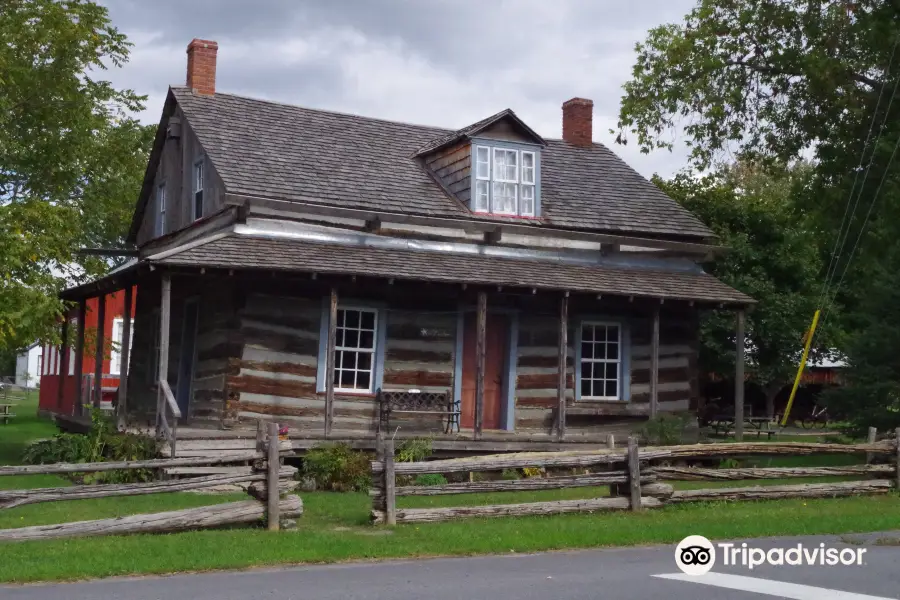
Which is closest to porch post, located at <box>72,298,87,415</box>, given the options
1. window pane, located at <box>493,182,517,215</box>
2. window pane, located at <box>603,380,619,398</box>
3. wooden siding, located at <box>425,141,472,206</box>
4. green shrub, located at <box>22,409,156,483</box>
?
green shrub, located at <box>22,409,156,483</box>

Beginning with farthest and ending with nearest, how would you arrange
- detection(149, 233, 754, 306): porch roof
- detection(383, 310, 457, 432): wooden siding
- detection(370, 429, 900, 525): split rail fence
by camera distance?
detection(383, 310, 457, 432): wooden siding, detection(149, 233, 754, 306): porch roof, detection(370, 429, 900, 525): split rail fence

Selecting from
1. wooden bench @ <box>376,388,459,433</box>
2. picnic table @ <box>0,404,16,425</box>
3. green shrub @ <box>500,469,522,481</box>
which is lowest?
green shrub @ <box>500,469,522,481</box>

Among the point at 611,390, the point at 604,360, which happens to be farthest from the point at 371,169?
the point at 611,390

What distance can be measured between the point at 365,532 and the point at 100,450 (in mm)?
8134

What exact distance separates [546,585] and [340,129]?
56.8ft

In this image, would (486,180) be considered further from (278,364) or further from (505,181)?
(278,364)

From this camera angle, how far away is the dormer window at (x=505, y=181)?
78.3 feet

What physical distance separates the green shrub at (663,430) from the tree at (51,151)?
457 inches

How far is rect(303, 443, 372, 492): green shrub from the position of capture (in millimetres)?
18281

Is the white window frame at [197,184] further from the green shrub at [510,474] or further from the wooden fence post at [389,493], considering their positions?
the wooden fence post at [389,493]

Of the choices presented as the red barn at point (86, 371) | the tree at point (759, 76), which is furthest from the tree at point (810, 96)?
the red barn at point (86, 371)

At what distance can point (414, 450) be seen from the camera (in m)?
19.4

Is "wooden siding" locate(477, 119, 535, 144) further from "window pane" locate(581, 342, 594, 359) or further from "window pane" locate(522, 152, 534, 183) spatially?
"window pane" locate(581, 342, 594, 359)

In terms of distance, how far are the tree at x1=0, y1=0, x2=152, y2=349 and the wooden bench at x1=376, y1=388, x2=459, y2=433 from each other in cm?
629
